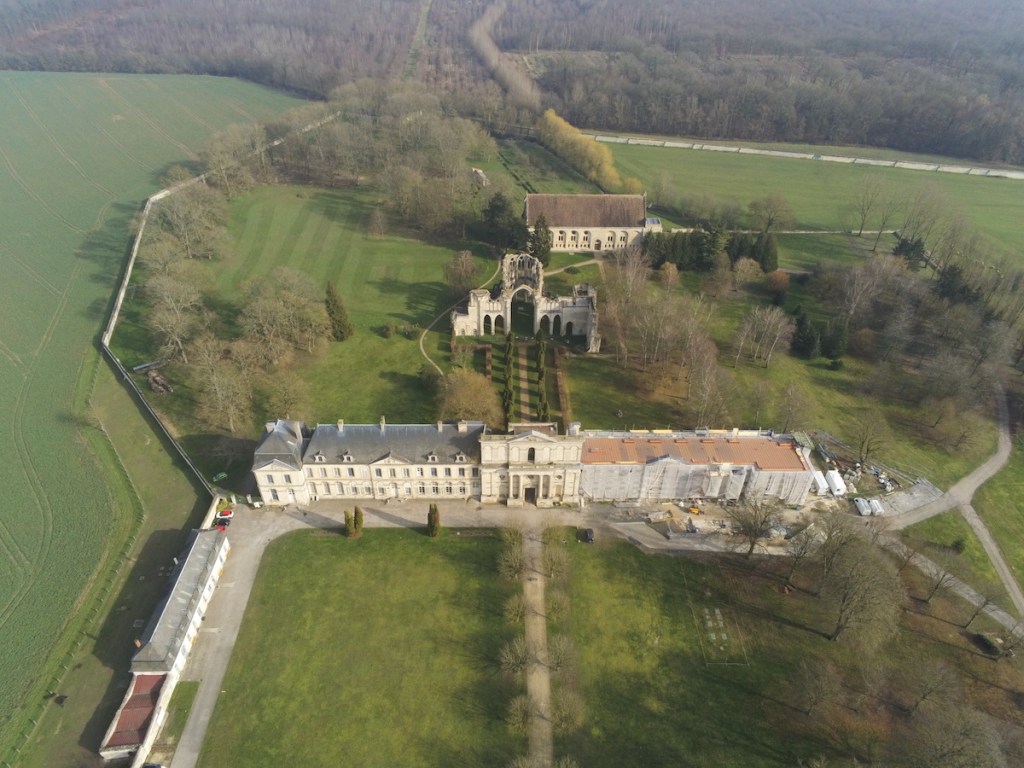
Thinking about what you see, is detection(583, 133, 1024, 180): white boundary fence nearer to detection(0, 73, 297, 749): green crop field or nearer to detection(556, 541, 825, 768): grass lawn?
detection(0, 73, 297, 749): green crop field

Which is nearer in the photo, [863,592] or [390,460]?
[863,592]

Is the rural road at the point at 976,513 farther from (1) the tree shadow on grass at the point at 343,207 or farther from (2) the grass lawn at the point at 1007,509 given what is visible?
(1) the tree shadow on grass at the point at 343,207

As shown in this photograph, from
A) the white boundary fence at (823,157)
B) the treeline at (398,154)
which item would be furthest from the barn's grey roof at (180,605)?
the white boundary fence at (823,157)

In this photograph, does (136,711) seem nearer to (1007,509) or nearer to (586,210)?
(1007,509)

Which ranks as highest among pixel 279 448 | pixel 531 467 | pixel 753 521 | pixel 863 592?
pixel 279 448

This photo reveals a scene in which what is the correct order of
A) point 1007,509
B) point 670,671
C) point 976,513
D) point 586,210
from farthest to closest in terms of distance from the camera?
point 586,210 < point 1007,509 < point 976,513 < point 670,671

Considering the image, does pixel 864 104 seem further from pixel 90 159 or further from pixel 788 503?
pixel 90 159

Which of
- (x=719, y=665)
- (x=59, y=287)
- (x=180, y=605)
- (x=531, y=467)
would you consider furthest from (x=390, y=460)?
(x=59, y=287)
